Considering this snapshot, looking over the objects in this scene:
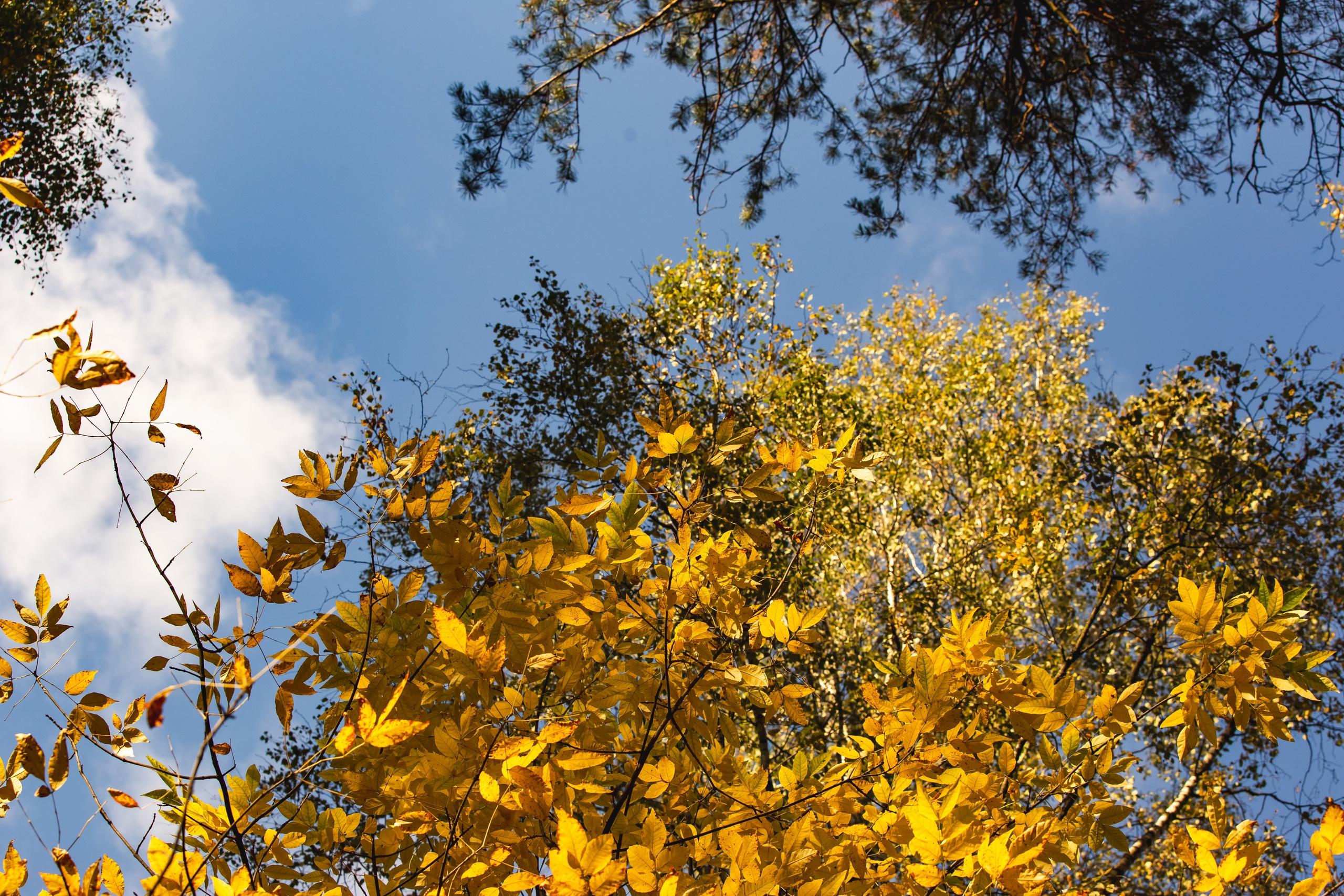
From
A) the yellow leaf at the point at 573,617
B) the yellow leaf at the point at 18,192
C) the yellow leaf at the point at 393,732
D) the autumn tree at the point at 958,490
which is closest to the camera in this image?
the yellow leaf at the point at 18,192

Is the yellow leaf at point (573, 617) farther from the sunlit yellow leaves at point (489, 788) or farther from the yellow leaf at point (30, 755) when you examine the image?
the yellow leaf at point (30, 755)

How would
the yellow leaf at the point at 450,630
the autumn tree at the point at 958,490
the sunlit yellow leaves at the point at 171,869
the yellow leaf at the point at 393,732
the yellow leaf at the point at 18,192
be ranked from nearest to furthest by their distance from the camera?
the yellow leaf at the point at 18,192 < the yellow leaf at the point at 393,732 < the yellow leaf at the point at 450,630 < the sunlit yellow leaves at the point at 171,869 < the autumn tree at the point at 958,490

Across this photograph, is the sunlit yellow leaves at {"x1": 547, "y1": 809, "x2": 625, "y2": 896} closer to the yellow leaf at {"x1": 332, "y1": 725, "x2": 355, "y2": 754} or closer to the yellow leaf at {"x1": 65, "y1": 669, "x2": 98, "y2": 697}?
the yellow leaf at {"x1": 332, "y1": 725, "x2": 355, "y2": 754}

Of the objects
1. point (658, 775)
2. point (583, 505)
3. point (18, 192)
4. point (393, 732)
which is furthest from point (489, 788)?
point (18, 192)

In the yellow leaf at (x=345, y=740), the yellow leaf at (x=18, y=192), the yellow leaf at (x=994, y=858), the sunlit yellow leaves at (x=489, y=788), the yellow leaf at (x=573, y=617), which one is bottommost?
the yellow leaf at (x=994, y=858)

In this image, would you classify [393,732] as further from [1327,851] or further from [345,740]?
[1327,851]

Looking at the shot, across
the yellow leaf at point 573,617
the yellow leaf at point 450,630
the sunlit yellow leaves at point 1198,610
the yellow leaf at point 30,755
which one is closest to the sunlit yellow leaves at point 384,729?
the yellow leaf at point 450,630

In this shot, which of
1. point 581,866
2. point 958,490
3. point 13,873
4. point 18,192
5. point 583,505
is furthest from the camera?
point 958,490

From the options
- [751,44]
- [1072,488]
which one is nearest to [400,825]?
[751,44]

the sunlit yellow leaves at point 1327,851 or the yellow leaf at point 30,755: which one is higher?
the yellow leaf at point 30,755

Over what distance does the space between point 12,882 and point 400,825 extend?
0.72 meters

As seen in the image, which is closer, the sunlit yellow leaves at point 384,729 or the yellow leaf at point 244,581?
the sunlit yellow leaves at point 384,729

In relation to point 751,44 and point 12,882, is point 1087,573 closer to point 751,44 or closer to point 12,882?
point 751,44

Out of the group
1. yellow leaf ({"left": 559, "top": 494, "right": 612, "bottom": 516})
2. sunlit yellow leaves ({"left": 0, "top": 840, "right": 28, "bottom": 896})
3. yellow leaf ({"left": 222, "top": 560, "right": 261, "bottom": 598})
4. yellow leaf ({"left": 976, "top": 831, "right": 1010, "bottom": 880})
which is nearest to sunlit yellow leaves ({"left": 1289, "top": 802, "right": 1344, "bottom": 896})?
yellow leaf ({"left": 976, "top": 831, "right": 1010, "bottom": 880})
